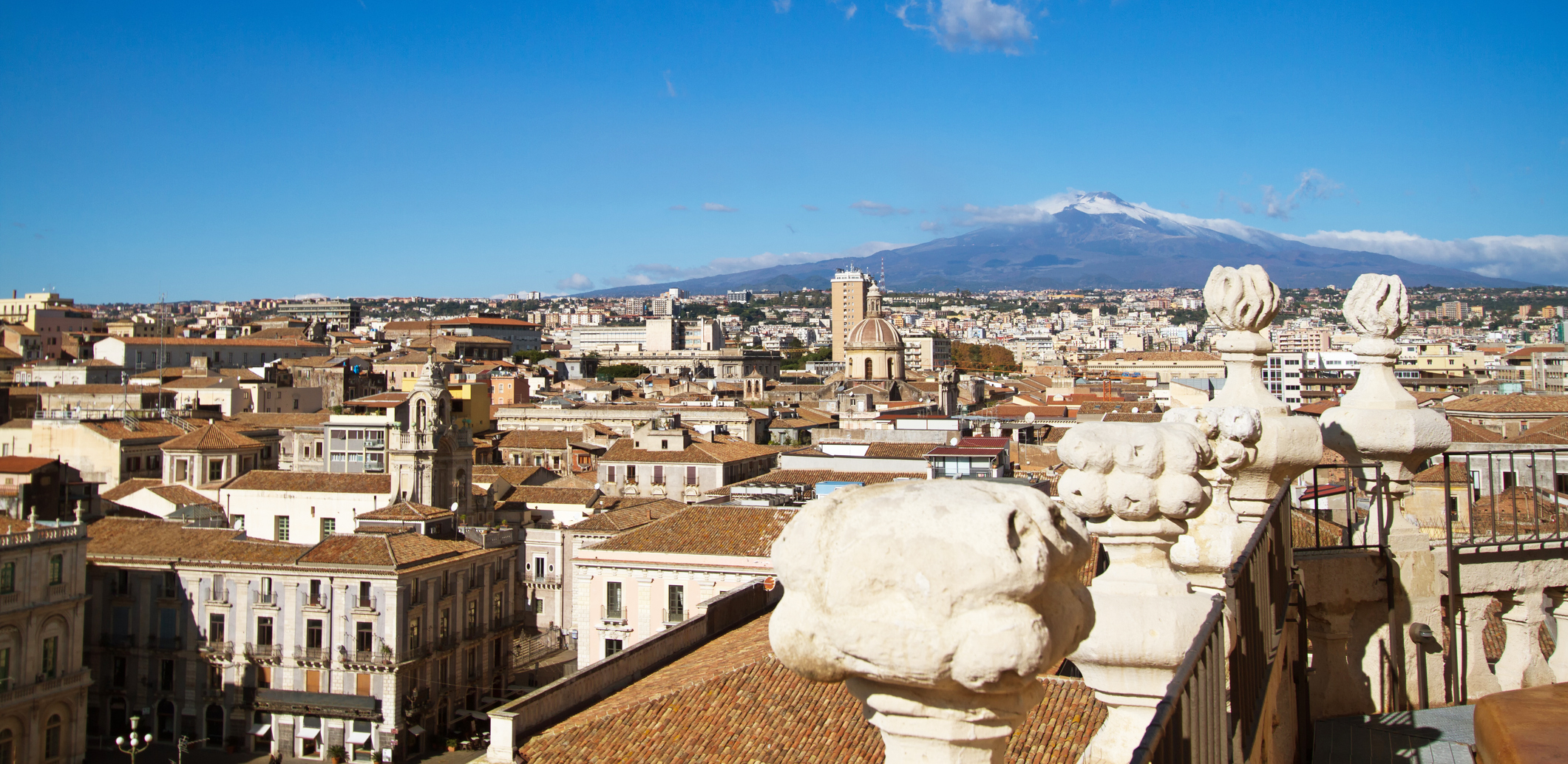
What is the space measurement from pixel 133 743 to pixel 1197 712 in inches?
1116

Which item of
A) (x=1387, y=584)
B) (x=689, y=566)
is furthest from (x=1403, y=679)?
(x=689, y=566)

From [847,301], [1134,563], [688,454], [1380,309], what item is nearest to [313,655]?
[688,454]

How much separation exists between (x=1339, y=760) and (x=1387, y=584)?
1295 millimetres

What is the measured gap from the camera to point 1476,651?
6.12m

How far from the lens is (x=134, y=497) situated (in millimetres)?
41469

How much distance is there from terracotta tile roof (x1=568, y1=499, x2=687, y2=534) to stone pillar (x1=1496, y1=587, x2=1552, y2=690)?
1064 inches

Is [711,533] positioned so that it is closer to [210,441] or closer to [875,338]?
[210,441]

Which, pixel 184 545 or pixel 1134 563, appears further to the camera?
pixel 184 545

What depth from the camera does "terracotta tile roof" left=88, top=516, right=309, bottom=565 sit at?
101 ft

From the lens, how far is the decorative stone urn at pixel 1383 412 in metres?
5.94

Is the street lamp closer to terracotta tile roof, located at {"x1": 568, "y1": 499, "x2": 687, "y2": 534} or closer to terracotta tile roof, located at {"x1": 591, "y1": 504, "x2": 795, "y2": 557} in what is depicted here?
terracotta tile roof, located at {"x1": 591, "y1": 504, "x2": 795, "y2": 557}

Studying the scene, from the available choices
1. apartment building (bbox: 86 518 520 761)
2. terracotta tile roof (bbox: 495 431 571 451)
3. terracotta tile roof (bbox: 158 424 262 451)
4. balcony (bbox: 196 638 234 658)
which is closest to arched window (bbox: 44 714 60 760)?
apartment building (bbox: 86 518 520 761)

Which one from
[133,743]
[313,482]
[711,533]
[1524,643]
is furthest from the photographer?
[313,482]

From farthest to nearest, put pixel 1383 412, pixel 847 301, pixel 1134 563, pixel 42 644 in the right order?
pixel 847 301 → pixel 42 644 → pixel 1383 412 → pixel 1134 563
